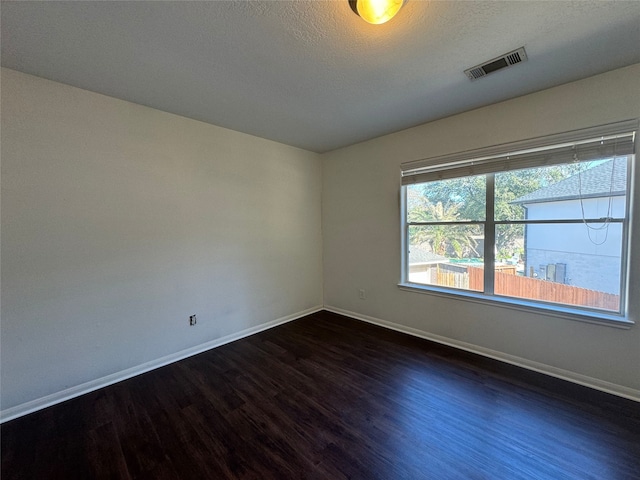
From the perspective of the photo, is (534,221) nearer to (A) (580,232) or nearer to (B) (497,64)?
(A) (580,232)

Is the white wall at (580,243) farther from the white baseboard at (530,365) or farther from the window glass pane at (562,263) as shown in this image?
the white baseboard at (530,365)

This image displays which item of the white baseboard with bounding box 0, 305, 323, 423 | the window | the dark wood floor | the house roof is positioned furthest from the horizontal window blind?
the white baseboard with bounding box 0, 305, 323, 423

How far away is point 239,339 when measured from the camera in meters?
3.10

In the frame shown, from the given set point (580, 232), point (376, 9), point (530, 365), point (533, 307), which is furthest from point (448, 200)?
point (376, 9)

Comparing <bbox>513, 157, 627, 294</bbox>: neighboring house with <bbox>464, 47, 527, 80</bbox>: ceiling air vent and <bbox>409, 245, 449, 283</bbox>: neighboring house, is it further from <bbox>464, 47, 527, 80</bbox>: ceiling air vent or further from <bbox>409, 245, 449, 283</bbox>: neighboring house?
<bbox>464, 47, 527, 80</bbox>: ceiling air vent

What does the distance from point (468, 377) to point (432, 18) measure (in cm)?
268

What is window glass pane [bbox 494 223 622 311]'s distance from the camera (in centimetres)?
208

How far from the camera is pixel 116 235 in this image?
229cm

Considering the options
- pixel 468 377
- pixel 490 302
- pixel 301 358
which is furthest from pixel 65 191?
pixel 490 302

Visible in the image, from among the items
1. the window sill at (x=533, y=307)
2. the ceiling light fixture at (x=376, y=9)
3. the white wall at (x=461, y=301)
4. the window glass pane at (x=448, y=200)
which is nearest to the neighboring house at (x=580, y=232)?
the white wall at (x=461, y=301)

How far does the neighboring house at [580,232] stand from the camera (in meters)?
2.04

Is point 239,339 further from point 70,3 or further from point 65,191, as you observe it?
point 70,3

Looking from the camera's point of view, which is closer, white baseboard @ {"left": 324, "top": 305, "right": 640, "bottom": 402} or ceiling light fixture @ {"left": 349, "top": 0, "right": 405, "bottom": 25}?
ceiling light fixture @ {"left": 349, "top": 0, "right": 405, "bottom": 25}

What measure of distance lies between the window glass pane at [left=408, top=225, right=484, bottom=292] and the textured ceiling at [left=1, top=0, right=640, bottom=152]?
4.40 feet
